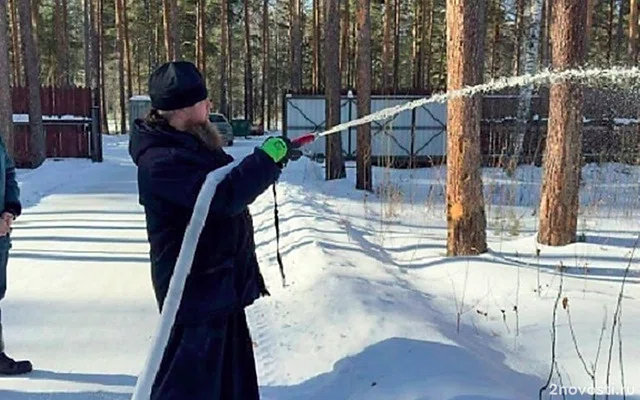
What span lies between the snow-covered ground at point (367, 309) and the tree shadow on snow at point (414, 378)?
13mm

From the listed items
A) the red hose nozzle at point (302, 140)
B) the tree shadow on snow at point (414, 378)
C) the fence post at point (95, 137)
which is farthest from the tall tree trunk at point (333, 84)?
the red hose nozzle at point (302, 140)

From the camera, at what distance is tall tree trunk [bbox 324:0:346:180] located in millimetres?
15211

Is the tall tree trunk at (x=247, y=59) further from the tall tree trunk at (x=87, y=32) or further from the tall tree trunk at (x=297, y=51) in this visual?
the tall tree trunk at (x=87, y=32)

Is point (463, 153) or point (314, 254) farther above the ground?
point (463, 153)

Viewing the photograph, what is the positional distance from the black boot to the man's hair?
8.65 feet

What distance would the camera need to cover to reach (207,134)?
2678 millimetres

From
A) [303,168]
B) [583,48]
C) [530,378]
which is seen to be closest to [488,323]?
[530,378]

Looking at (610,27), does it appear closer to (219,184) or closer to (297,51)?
(297,51)

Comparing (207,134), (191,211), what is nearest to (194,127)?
(207,134)

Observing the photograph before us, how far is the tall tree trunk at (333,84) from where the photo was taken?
15211 millimetres

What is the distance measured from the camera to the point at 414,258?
787cm

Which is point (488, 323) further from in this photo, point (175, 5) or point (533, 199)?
point (175, 5)

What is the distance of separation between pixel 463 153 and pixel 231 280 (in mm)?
5353

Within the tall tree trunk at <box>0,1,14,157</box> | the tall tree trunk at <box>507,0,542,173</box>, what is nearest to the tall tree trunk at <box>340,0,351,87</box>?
the tall tree trunk at <box>507,0,542,173</box>
